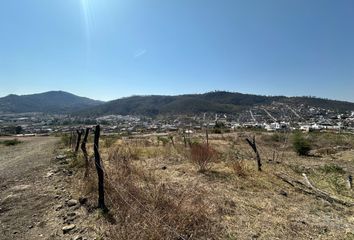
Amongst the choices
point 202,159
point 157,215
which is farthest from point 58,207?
point 202,159

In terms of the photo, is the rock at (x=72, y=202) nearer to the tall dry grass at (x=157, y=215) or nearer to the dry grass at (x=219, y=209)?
the dry grass at (x=219, y=209)

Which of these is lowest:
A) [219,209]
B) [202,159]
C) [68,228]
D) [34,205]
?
[34,205]

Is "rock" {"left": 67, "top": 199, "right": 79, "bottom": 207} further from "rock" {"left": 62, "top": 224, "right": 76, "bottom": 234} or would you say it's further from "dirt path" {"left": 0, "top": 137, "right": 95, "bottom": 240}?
"rock" {"left": 62, "top": 224, "right": 76, "bottom": 234}

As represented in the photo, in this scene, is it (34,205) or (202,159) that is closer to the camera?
(34,205)

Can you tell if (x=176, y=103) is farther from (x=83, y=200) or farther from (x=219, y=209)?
(x=219, y=209)

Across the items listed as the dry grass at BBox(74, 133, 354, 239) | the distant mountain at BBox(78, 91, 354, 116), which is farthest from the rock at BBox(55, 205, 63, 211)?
the distant mountain at BBox(78, 91, 354, 116)

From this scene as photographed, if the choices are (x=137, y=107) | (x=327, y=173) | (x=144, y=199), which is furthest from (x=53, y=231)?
(x=137, y=107)

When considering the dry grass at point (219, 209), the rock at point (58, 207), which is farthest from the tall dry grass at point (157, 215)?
the rock at point (58, 207)

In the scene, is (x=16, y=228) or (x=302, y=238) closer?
(x=302, y=238)

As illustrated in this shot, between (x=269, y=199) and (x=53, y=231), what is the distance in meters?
5.00

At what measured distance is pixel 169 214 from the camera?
521 centimetres

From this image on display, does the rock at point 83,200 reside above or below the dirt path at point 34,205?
above

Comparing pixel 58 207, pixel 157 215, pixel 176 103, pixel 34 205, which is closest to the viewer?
pixel 157 215

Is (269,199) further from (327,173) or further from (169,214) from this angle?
(327,173)
